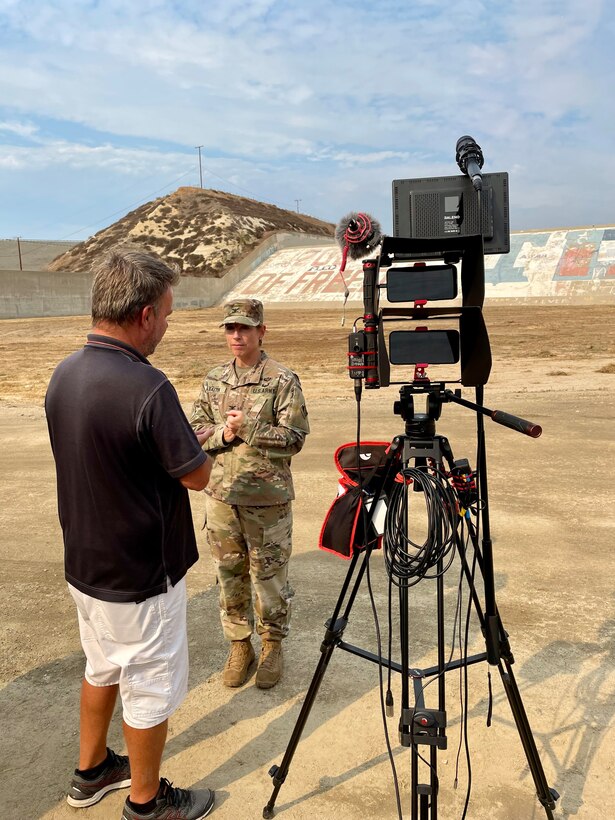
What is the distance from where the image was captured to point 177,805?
2.30 metres

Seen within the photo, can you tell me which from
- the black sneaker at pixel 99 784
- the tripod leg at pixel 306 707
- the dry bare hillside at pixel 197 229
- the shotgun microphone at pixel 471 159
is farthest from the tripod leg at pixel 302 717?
the dry bare hillside at pixel 197 229

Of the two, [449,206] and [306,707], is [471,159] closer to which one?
[449,206]

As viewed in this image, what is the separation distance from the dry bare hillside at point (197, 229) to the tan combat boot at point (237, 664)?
132 ft

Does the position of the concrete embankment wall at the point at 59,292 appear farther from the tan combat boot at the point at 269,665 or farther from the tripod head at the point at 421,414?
the tripod head at the point at 421,414

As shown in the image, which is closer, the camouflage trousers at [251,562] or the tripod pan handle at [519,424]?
the tripod pan handle at [519,424]

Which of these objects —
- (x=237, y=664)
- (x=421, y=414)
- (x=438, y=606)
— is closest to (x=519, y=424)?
(x=421, y=414)

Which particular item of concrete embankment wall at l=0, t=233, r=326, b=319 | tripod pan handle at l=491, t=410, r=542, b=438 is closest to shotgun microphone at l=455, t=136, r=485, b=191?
tripod pan handle at l=491, t=410, r=542, b=438

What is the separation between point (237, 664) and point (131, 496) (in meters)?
1.61

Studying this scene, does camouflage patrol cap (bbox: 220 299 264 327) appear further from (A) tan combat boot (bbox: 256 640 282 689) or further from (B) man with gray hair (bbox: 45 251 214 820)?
(A) tan combat boot (bbox: 256 640 282 689)

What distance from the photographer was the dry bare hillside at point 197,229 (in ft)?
150

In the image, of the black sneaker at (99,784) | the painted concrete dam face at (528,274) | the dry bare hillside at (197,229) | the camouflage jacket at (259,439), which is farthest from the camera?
the dry bare hillside at (197,229)

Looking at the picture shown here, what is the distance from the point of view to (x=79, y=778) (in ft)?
7.93

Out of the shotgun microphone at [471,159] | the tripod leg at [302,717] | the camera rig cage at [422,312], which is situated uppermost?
the shotgun microphone at [471,159]

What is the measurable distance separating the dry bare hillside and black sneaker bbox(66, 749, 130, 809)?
4083cm
